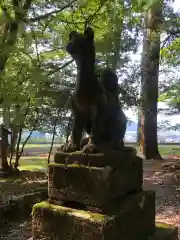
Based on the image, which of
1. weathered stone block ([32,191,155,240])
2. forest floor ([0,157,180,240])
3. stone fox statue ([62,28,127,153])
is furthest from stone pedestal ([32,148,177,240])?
forest floor ([0,157,180,240])

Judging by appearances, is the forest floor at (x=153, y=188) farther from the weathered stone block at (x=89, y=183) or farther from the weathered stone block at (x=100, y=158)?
the weathered stone block at (x=100, y=158)

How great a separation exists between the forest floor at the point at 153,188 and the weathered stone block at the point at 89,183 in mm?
1714

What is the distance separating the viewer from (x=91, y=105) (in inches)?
90.0

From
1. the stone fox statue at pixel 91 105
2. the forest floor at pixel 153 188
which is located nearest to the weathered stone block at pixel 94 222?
the stone fox statue at pixel 91 105

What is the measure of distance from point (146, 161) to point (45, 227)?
331 inches

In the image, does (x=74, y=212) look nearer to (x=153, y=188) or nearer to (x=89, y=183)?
(x=89, y=183)

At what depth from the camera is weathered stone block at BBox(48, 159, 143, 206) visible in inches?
83.0

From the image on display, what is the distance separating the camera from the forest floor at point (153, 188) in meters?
4.01

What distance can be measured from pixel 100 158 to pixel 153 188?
15.6 feet

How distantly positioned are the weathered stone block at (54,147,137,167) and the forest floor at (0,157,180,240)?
1841mm

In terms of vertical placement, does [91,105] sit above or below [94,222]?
above

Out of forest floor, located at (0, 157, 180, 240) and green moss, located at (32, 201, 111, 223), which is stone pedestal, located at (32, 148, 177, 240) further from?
forest floor, located at (0, 157, 180, 240)

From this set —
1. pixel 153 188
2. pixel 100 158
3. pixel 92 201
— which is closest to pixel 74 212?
pixel 92 201

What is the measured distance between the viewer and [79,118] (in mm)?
2396
